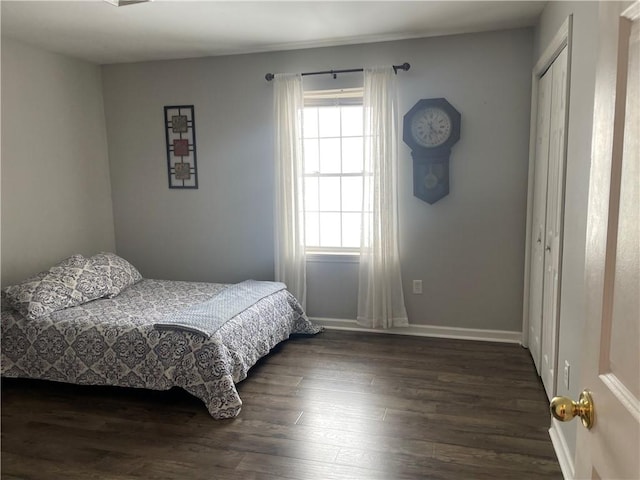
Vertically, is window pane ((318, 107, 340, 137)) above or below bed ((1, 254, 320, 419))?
above

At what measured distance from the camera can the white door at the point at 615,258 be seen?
29.5 inches

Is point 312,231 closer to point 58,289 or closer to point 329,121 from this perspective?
point 329,121

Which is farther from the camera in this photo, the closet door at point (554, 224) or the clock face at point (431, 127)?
the clock face at point (431, 127)

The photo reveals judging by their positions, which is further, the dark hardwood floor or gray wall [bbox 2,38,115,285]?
gray wall [bbox 2,38,115,285]

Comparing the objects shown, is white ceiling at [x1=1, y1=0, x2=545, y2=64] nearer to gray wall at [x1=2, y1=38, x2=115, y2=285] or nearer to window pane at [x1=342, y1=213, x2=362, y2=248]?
gray wall at [x1=2, y1=38, x2=115, y2=285]

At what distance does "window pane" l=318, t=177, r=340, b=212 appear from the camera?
164 inches

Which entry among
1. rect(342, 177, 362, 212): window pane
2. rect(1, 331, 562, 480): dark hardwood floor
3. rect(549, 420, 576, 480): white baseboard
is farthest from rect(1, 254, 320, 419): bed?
rect(549, 420, 576, 480): white baseboard

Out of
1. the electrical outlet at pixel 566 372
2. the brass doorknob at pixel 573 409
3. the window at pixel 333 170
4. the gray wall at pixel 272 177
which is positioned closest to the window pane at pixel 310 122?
the window at pixel 333 170

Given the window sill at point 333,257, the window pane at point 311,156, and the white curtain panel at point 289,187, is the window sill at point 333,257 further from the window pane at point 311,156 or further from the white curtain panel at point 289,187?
the window pane at point 311,156

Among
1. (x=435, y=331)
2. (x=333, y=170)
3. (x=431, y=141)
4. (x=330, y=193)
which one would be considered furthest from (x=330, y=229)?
(x=435, y=331)

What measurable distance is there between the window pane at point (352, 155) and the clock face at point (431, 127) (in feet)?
1.60

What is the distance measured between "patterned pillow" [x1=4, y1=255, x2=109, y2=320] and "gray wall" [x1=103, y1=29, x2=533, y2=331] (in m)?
1.05

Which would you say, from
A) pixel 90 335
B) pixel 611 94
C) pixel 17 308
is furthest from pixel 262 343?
pixel 611 94

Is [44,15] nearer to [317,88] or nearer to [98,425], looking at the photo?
[317,88]
